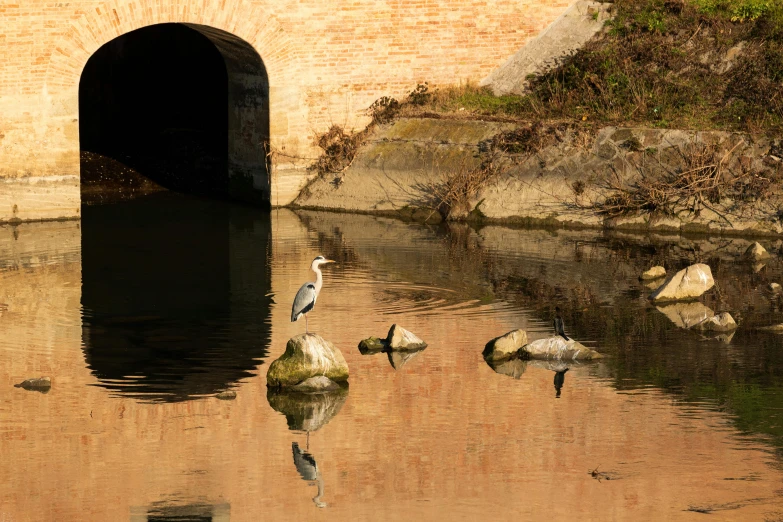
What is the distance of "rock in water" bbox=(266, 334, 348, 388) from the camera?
46.1 feet

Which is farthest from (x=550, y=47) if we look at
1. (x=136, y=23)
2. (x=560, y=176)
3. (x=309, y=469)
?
(x=309, y=469)

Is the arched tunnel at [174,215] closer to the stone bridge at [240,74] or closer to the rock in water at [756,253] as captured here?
the stone bridge at [240,74]

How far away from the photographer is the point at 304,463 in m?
11.9

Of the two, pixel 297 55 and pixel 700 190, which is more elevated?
pixel 297 55

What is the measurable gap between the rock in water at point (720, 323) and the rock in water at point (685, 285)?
149 centimetres

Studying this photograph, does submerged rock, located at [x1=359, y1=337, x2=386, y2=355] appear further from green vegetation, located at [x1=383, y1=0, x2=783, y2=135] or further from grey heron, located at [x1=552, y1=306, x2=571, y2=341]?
green vegetation, located at [x1=383, y1=0, x2=783, y2=135]

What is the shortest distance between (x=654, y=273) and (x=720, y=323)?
3.15 m

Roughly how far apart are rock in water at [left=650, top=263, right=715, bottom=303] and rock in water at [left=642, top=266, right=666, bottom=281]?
87 centimetres

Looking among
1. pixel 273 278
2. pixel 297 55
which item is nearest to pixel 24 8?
pixel 297 55

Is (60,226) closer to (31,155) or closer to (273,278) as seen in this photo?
(31,155)

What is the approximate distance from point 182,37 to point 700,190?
1463cm

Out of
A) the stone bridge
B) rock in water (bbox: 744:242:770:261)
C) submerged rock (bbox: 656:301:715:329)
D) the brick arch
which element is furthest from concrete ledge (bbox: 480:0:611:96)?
submerged rock (bbox: 656:301:715:329)

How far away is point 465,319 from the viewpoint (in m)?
17.1

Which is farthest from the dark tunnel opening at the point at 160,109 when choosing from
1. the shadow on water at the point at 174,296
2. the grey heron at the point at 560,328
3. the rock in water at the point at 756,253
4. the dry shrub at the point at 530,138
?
the grey heron at the point at 560,328
